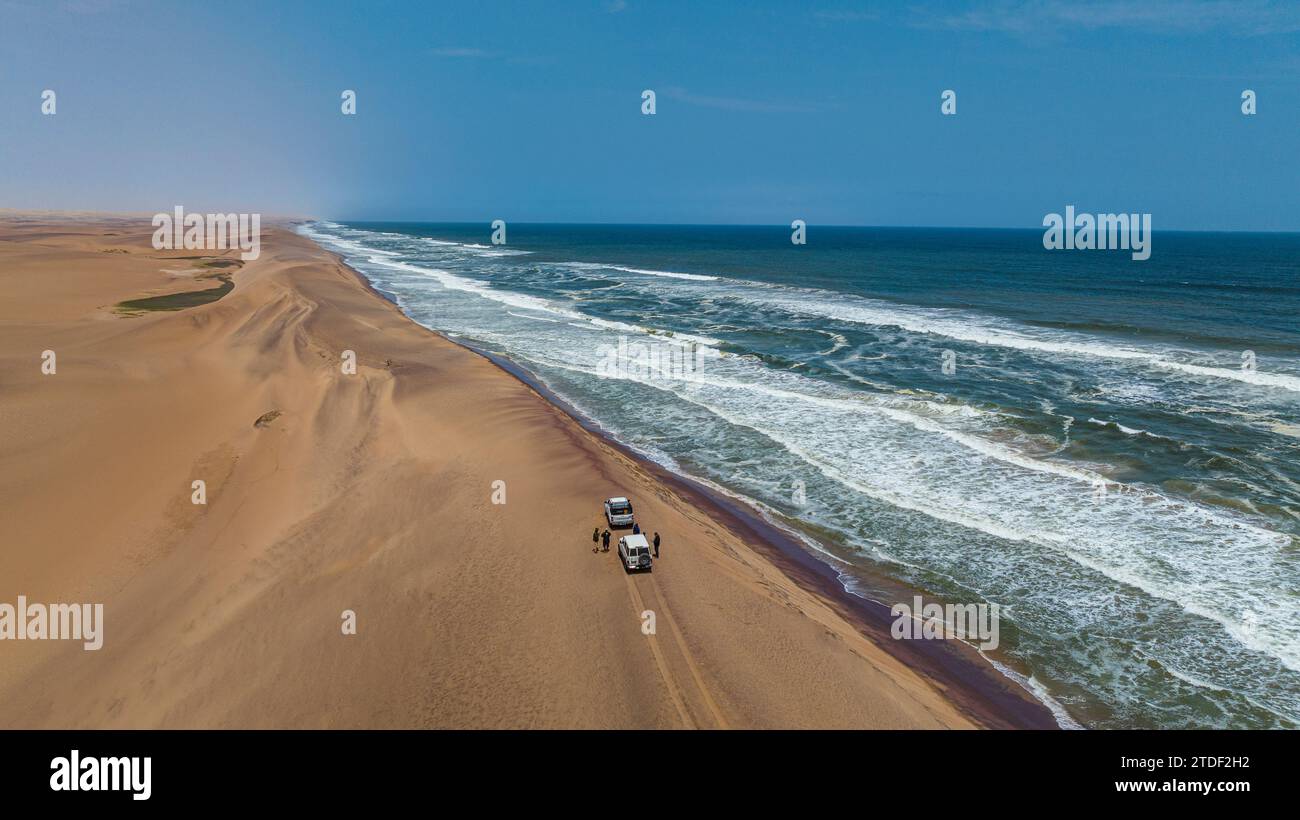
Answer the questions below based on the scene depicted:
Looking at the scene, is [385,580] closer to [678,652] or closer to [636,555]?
[636,555]

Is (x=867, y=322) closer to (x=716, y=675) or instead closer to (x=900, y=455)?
(x=900, y=455)

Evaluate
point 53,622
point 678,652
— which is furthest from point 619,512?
point 53,622

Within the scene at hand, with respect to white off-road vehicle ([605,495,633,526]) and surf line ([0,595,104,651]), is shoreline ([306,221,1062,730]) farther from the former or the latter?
surf line ([0,595,104,651])

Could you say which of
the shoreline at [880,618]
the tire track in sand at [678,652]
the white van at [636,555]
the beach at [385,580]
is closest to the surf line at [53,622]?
the beach at [385,580]

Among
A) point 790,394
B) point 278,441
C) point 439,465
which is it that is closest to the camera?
point 439,465

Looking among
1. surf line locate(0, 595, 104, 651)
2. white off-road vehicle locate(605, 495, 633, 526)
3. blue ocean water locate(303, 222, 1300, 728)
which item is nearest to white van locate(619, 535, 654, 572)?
white off-road vehicle locate(605, 495, 633, 526)
